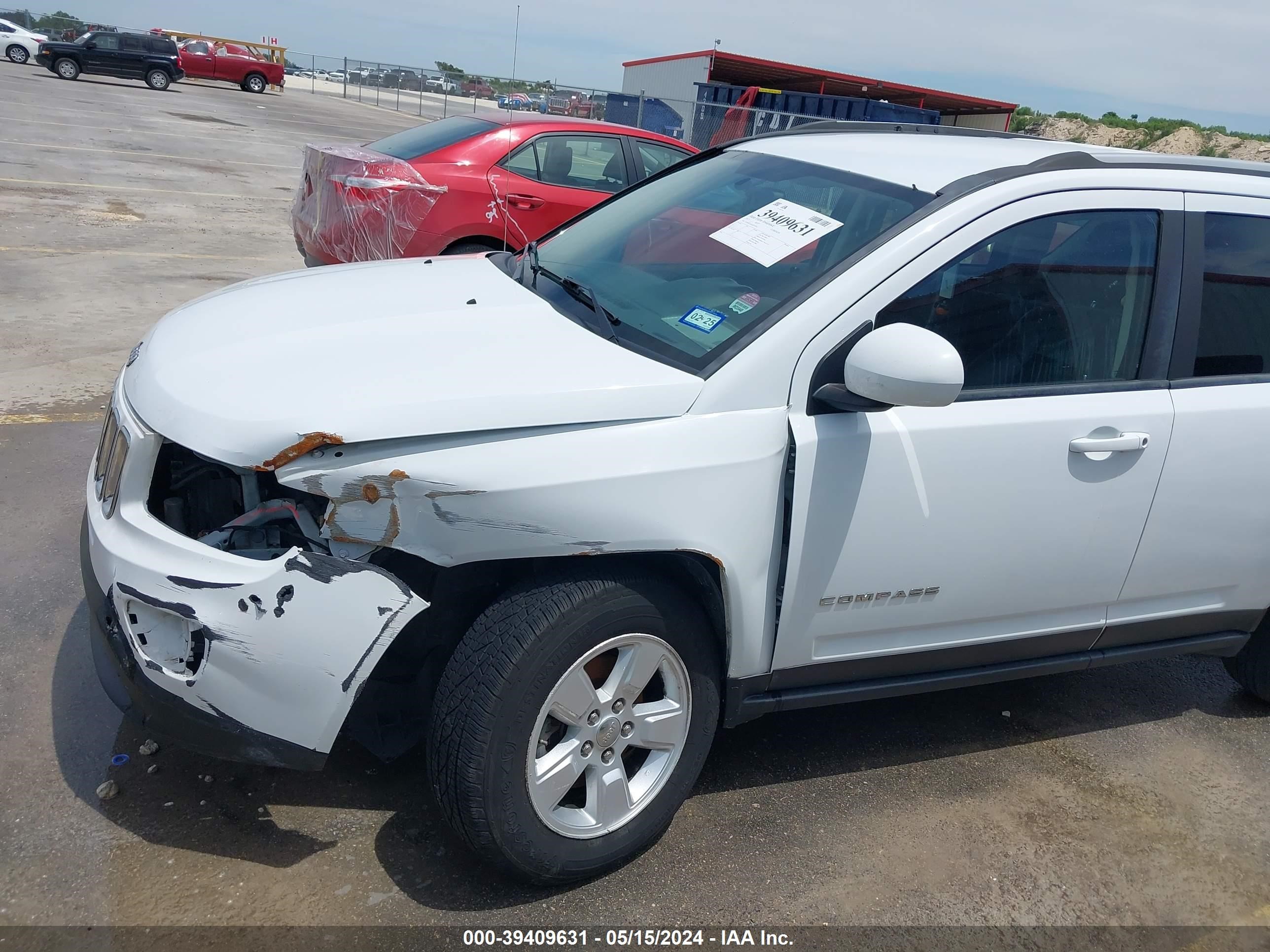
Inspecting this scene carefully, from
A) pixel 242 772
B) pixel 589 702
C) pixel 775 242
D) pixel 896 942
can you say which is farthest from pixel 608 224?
pixel 896 942

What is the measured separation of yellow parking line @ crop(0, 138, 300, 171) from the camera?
15.2 meters

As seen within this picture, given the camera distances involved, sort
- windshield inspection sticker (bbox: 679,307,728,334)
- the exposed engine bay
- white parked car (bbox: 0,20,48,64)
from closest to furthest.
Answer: the exposed engine bay
windshield inspection sticker (bbox: 679,307,728,334)
white parked car (bbox: 0,20,48,64)

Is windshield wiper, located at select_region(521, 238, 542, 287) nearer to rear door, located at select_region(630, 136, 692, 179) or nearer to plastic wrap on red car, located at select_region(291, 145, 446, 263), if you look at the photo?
Answer: plastic wrap on red car, located at select_region(291, 145, 446, 263)

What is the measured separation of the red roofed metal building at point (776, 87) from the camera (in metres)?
24.1

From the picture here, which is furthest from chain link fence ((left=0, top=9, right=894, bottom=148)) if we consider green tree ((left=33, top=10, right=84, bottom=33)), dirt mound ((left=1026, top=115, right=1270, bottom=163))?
dirt mound ((left=1026, top=115, right=1270, bottom=163))

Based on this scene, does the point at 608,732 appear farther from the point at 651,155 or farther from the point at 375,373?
the point at 651,155

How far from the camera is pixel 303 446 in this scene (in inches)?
88.0

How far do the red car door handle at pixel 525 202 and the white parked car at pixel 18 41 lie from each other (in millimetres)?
33105

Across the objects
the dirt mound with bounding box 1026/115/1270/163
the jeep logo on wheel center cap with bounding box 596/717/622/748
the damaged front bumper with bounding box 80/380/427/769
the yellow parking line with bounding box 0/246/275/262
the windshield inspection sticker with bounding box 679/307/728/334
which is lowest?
the yellow parking line with bounding box 0/246/275/262

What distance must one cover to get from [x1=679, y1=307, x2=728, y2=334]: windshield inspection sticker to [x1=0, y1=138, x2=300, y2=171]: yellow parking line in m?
15.5

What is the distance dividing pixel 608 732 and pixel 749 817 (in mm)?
684

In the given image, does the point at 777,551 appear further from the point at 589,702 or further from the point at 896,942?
the point at 896,942

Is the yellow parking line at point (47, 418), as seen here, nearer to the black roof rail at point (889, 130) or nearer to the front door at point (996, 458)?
the black roof rail at point (889, 130)

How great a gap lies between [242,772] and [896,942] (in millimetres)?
1840
